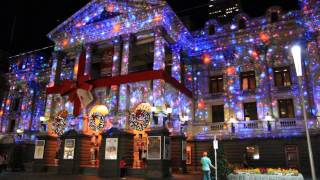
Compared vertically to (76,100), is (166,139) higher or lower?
lower

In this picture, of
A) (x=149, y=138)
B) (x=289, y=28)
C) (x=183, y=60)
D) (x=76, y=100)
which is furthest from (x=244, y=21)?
(x=76, y=100)

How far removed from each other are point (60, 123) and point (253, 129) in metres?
18.7

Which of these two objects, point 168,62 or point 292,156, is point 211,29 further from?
point 292,156

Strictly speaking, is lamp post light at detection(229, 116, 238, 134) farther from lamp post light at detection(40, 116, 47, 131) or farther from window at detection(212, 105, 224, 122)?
lamp post light at detection(40, 116, 47, 131)

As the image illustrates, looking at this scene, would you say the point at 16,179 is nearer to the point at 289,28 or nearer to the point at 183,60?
the point at 183,60

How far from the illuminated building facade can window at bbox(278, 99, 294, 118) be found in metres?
0.08

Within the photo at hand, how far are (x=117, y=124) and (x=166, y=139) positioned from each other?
4899mm

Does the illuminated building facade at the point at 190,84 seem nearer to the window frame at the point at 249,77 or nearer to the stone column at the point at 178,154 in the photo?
the window frame at the point at 249,77

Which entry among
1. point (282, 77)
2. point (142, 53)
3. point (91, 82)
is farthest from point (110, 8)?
point (282, 77)

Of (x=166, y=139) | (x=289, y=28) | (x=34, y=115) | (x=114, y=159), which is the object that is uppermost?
(x=289, y=28)

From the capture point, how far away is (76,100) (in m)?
28.4

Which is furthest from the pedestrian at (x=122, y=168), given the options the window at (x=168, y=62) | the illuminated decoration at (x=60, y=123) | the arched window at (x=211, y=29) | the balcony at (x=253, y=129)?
the arched window at (x=211, y=29)

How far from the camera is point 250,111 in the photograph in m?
27.8

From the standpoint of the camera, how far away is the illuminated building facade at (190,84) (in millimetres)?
25359
